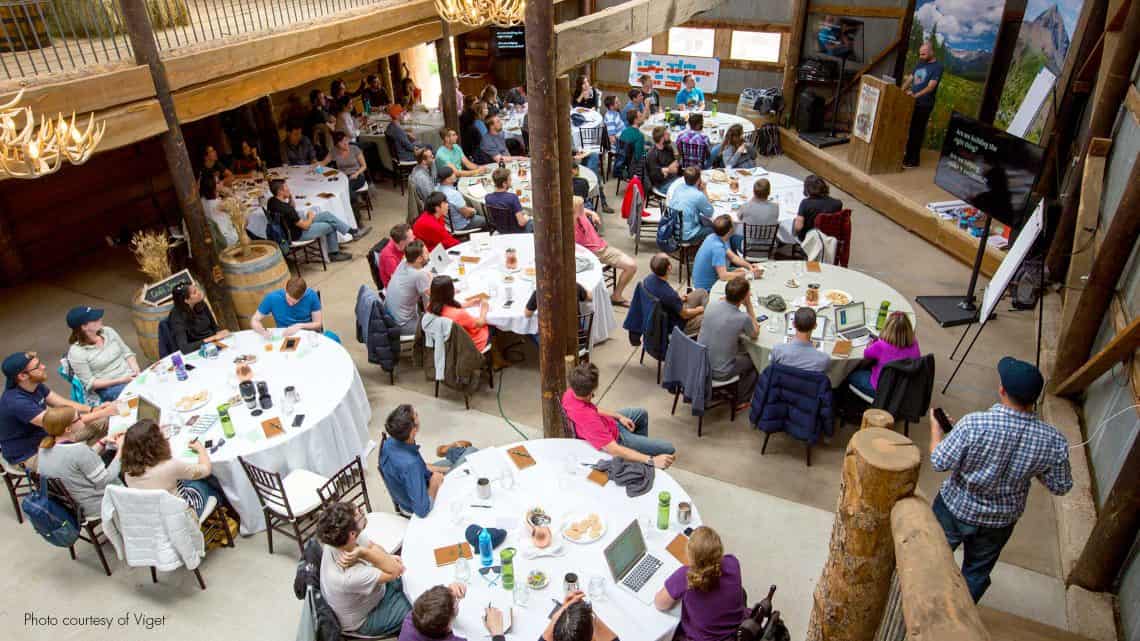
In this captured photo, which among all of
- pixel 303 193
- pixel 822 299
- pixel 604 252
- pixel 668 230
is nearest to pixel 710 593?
pixel 822 299

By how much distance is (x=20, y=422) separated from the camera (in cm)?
468

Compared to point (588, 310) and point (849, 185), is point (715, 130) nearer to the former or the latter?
point (849, 185)

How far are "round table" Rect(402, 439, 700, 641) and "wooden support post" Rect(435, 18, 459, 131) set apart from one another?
7124 millimetres

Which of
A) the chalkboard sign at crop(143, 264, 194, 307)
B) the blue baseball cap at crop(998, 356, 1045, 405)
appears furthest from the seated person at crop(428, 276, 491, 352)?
the blue baseball cap at crop(998, 356, 1045, 405)

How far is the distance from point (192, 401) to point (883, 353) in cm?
487

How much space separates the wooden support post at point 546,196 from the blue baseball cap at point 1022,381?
8.08 feet

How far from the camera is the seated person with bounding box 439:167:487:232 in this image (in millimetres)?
8102

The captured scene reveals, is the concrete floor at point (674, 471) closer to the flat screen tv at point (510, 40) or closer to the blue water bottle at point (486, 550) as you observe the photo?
the blue water bottle at point (486, 550)

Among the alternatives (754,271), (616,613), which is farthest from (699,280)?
(616,613)

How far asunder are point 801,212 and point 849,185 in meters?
3.67

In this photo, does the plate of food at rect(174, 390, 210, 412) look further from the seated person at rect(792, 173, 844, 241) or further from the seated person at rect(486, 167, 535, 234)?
the seated person at rect(792, 173, 844, 241)

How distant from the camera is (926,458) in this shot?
5.20 metres

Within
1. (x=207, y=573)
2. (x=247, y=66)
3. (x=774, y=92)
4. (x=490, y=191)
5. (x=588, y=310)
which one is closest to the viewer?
(x=207, y=573)

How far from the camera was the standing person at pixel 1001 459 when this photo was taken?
322 centimetres
